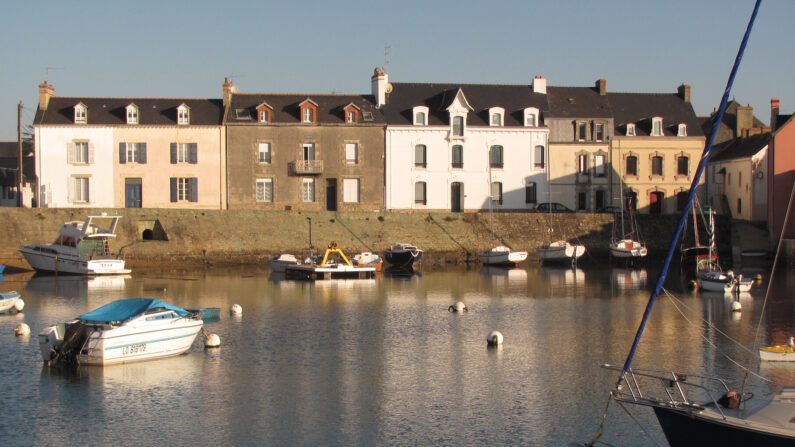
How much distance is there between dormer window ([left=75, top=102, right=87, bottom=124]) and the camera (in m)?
60.8

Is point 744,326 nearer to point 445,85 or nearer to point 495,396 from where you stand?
point 495,396

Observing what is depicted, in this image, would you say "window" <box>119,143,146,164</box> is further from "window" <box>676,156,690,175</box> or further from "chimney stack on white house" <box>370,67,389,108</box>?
"window" <box>676,156,690,175</box>

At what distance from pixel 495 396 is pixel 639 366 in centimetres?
527

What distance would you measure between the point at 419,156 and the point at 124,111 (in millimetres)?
22042

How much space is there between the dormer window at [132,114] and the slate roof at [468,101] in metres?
18.4

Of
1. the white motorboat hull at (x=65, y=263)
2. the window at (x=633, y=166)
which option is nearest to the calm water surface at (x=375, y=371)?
the white motorboat hull at (x=65, y=263)

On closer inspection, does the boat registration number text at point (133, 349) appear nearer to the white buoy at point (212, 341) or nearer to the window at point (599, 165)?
the white buoy at point (212, 341)

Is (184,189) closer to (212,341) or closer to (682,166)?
(212,341)

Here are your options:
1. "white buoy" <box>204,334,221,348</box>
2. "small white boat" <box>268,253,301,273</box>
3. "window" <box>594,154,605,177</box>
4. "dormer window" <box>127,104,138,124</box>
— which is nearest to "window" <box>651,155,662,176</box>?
"window" <box>594,154,605,177</box>

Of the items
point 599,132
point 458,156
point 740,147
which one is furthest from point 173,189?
point 740,147

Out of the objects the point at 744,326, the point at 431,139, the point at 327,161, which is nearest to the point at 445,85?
the point at 431,139

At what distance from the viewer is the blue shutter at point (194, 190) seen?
61.1m

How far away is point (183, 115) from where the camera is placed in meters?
61.8

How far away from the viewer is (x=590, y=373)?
76.6ft
